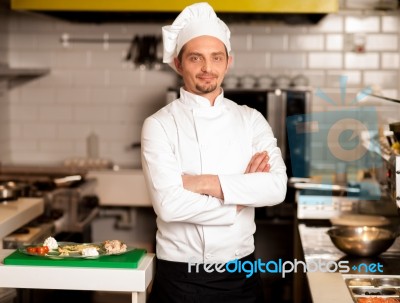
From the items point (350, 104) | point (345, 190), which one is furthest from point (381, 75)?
point (345, 190)

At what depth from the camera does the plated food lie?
249 cm

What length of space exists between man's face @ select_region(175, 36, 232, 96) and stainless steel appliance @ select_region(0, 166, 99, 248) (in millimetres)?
1467

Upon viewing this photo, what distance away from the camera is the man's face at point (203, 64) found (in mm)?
2822

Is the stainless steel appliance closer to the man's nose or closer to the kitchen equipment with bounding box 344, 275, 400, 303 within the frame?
the man's nose

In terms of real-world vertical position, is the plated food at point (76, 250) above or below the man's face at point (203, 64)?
below

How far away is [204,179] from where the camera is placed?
107 inches

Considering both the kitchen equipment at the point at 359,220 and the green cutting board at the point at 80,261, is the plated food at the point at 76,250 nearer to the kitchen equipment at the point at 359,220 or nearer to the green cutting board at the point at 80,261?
the green cutting board at the point at 80,261

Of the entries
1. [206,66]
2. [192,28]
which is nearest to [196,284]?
[206,66]

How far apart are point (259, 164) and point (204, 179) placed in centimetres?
26

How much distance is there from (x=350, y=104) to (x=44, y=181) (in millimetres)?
2532

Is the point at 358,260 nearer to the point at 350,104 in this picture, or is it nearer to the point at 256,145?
the point at 256,145

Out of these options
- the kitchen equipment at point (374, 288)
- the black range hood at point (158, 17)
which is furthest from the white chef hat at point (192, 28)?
the black range hood at point (158, 17)

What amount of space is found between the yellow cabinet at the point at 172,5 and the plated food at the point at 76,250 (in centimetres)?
265

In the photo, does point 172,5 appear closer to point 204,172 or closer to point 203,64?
point 203,64
